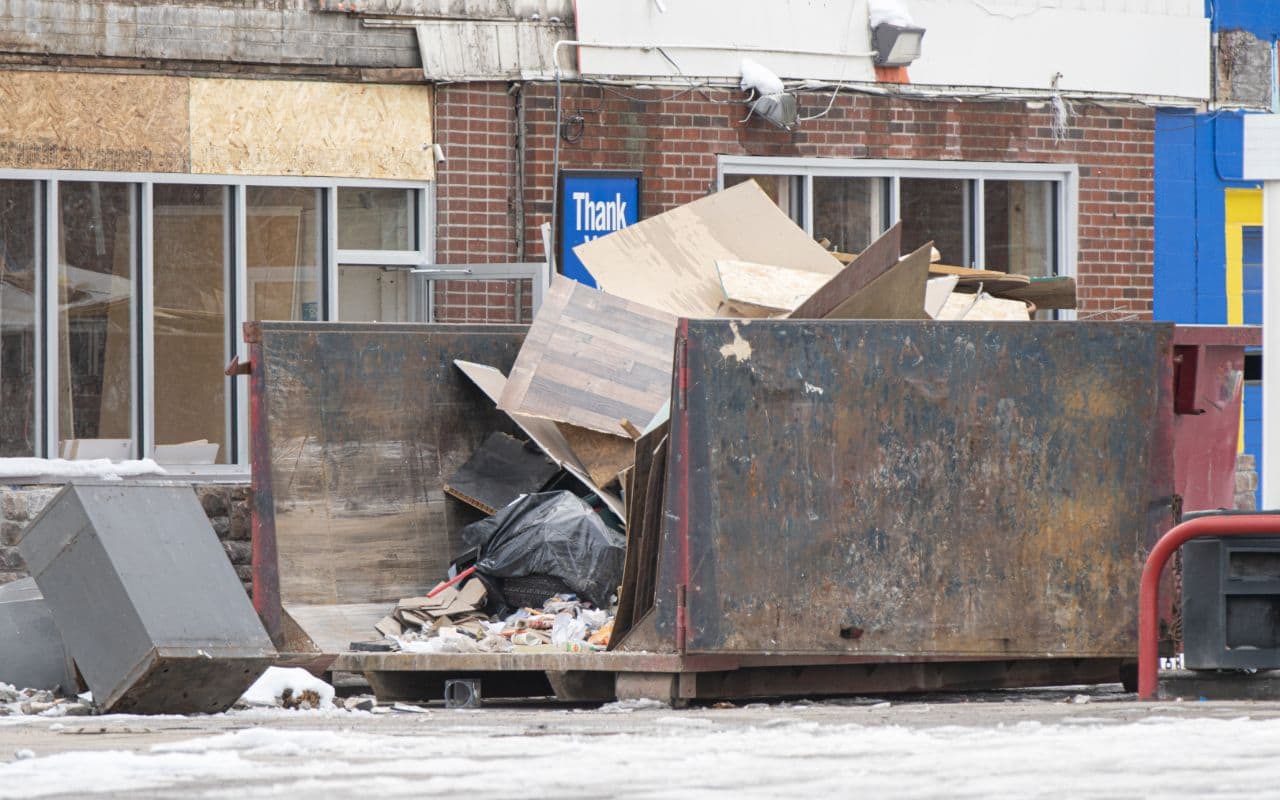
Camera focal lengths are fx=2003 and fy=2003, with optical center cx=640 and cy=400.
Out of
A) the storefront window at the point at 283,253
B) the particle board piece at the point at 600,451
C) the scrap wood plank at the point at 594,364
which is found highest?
the storefront window at the point at 283,253

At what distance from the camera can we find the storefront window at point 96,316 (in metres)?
11.9

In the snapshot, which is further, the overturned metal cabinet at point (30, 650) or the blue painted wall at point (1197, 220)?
the blue painted wall at point (1197, 220)

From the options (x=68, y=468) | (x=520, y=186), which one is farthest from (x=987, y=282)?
(x=68, y=468)

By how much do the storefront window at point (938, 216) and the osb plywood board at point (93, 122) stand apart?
5.07m

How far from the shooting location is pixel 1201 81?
14727mm

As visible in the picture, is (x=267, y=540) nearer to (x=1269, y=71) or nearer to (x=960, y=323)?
(x=960, y=323)

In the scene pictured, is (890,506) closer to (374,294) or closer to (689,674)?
(689,674)

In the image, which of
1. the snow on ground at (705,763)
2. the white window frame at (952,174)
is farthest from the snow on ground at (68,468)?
the snow on ground at (705,763)

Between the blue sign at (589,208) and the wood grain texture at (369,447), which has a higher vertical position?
the blue sign at (589,208)

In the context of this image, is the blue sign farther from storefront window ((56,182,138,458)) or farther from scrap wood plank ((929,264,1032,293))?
scrap wood plank ((929,264,1032,293))

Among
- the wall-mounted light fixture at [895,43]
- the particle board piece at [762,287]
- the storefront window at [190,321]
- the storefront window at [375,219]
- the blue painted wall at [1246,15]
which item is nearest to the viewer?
the particle board piece at [762,287]

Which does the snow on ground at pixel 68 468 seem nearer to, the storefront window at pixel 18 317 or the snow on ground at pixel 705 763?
the storefront window at pixel 18 317

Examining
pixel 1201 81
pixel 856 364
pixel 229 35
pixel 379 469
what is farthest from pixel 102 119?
pixel 1201 81

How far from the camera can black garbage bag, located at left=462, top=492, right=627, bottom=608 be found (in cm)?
877
